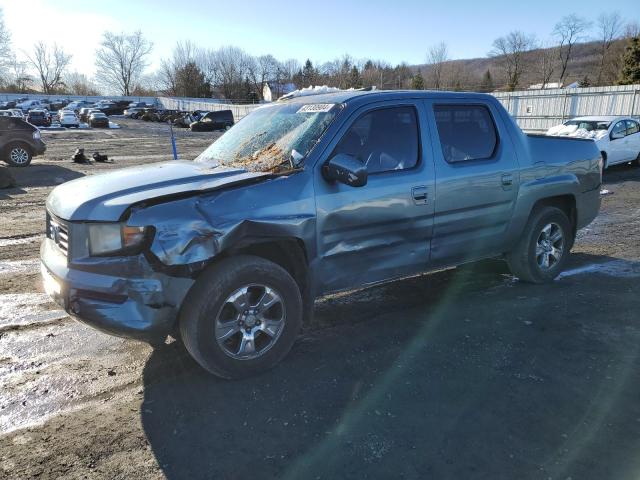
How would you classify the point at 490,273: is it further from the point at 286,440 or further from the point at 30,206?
the point at 30,206

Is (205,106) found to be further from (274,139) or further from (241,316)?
(241,316)

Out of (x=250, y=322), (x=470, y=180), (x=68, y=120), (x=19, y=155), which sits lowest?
(x=250, y=322)

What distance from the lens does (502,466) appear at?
2549 mm

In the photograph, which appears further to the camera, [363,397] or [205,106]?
[205,106]

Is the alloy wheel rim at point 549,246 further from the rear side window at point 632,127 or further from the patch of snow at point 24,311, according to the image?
the rear side window at point 632,127

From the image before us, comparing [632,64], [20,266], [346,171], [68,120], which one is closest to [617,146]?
[346,171]

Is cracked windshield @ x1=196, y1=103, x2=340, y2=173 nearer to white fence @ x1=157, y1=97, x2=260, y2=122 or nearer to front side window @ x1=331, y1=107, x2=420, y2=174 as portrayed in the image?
front side window @ x1=331, y1=107, x2=420, y2=174

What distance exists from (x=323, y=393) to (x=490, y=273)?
10.8ft

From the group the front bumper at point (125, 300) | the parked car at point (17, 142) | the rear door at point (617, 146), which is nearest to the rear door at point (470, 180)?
the front bumper at point (125, 300)

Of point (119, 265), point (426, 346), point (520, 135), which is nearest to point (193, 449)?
point (119, 265)

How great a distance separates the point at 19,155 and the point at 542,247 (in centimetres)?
1633

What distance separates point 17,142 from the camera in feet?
51.4

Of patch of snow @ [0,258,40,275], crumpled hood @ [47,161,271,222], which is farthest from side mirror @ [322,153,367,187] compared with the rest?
patch of snow @ [0,258,40,275]

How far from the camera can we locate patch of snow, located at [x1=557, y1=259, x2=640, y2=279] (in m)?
5.58
